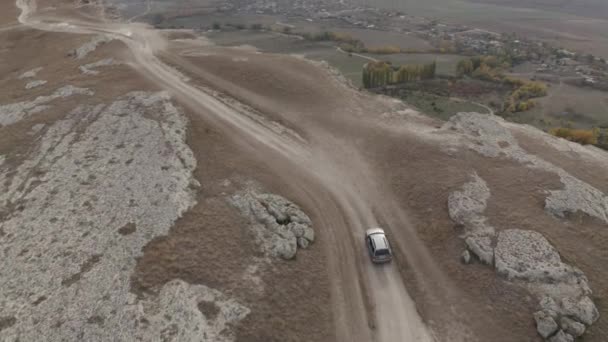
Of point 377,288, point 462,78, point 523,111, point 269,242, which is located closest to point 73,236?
point 269,242

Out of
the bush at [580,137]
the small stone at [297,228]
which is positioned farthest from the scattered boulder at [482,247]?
the bush at [580,137]

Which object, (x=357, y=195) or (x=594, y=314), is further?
(x=357, y=195)

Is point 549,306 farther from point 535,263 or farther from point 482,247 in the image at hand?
point 482,247

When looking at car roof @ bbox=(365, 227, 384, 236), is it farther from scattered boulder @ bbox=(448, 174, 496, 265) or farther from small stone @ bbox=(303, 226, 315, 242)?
scattered boulder @ bbox=(448, 174, 496, 265)

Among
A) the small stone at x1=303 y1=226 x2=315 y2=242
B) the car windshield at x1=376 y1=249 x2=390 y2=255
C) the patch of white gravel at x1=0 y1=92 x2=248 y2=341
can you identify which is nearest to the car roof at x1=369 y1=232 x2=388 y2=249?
the car windshield at x1=376 y1=249 x2=390 y2=255

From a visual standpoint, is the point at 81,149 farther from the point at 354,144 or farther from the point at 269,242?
the point at 354,144
